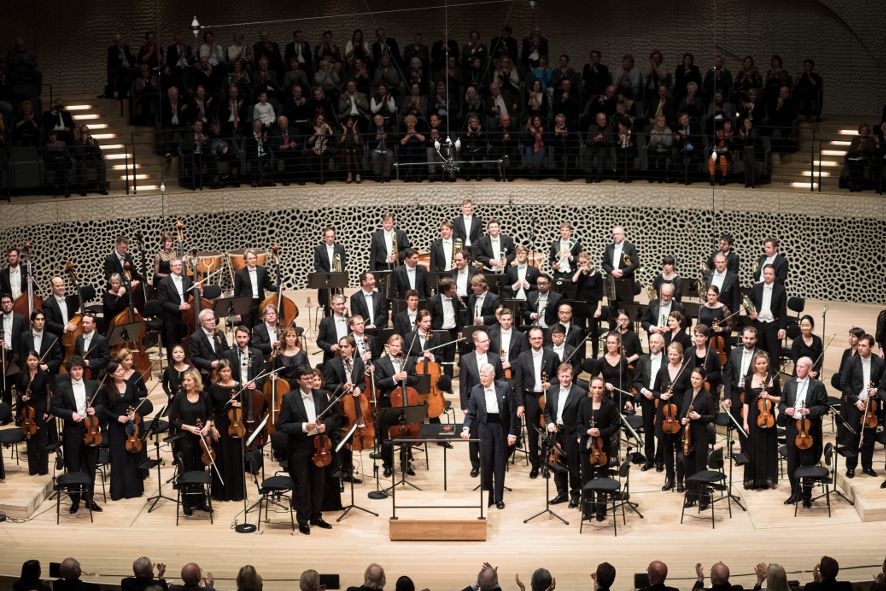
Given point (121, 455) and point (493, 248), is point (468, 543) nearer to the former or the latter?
point (121, 455)

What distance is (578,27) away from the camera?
22.0m

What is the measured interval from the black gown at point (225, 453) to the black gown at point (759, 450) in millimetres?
4692

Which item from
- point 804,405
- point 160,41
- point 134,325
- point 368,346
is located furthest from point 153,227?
point 804,405

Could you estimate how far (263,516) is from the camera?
12.4m

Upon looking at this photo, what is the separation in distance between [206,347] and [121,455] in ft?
4.89

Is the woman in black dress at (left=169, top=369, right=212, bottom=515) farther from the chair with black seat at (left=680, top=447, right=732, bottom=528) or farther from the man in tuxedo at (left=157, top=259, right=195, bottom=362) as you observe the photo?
the chair with black seat at (left=680, top=447, right=732, bottom=528)

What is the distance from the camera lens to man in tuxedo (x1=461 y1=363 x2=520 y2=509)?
39.9ft

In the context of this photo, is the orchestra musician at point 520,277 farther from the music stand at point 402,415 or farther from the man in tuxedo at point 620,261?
the music stand at point 402,415

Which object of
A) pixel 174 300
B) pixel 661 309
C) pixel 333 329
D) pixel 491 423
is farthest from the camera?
pixel 174 300

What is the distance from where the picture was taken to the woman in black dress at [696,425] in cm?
1227

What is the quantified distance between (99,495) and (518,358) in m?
4.13

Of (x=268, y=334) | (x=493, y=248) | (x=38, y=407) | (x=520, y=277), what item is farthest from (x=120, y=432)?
(x=493, y=248)


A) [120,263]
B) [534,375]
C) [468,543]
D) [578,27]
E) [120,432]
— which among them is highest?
[578,27]

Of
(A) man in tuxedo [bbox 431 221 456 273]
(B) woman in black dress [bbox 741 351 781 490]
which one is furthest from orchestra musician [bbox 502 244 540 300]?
(B) woman in black dress [bbox 741 351 781 490]
